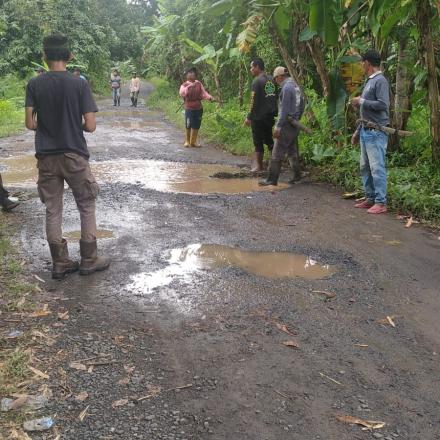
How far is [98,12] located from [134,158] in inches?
1084

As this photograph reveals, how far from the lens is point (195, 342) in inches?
139

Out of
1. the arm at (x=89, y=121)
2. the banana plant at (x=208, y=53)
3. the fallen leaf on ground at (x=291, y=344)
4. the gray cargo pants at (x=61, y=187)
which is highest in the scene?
the banana plant at (x=208, y=53)

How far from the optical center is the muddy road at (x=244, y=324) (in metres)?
2.81

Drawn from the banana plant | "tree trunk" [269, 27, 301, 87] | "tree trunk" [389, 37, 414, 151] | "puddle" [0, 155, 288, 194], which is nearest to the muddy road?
"puddle" [0, 155, 288, 194]

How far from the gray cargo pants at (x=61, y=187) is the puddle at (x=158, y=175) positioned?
127 inches

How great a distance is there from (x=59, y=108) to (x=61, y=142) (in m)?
0.28

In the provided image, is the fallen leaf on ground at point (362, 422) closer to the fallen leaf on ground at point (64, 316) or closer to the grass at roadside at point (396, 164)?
the fallen leaf on ground at point (64, 316)

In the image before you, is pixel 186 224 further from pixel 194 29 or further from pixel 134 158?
pixel 194 29

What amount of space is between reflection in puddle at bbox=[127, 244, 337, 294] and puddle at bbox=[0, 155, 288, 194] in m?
2.70

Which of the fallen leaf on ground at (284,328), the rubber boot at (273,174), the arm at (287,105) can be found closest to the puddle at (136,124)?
the rubber boot at (273,174)

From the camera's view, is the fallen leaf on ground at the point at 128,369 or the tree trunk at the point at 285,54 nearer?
the fallen leaf on ground at the point at 128,369

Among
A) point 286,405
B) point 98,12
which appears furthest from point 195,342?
point 98,12

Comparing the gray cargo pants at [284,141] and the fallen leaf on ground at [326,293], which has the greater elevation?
the gray cargo pants at [284,141]

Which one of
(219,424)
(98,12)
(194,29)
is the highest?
(98,12)
